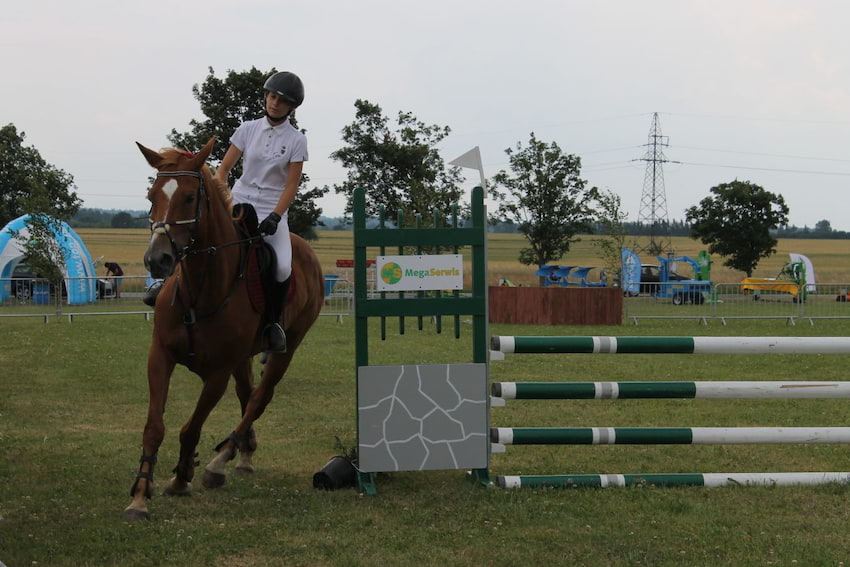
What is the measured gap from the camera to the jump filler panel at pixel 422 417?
654 cm

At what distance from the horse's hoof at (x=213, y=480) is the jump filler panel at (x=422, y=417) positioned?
1.07 meters

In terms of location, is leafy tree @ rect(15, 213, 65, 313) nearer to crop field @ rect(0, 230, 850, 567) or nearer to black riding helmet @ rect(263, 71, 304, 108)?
crop field @ rect(0, 230, 850, 567)

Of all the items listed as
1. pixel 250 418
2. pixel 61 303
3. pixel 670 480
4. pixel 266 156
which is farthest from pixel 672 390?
pixel 61 303

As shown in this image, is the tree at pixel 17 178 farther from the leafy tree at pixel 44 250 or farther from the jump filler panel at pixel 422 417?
the jump filler panel at pixel 422 417

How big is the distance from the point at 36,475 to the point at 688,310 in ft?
76.6

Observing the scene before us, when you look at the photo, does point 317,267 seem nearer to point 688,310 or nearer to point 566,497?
point 566,497

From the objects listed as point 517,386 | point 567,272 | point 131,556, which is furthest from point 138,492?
point 567,272

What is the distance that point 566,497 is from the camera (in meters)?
6.27

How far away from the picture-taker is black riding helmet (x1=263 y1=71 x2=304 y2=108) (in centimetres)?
660

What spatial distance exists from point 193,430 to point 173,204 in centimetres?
168

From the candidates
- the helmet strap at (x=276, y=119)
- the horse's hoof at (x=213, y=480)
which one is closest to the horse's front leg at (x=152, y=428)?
the horse's hoof at (x=213, y=480)

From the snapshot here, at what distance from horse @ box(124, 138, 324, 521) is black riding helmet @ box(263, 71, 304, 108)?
2.81 feet

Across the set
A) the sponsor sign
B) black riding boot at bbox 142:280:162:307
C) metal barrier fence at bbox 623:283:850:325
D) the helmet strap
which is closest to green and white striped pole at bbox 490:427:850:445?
the sponsor sign

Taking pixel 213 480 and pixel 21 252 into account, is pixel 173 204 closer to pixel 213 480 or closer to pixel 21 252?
pixel 213 480
